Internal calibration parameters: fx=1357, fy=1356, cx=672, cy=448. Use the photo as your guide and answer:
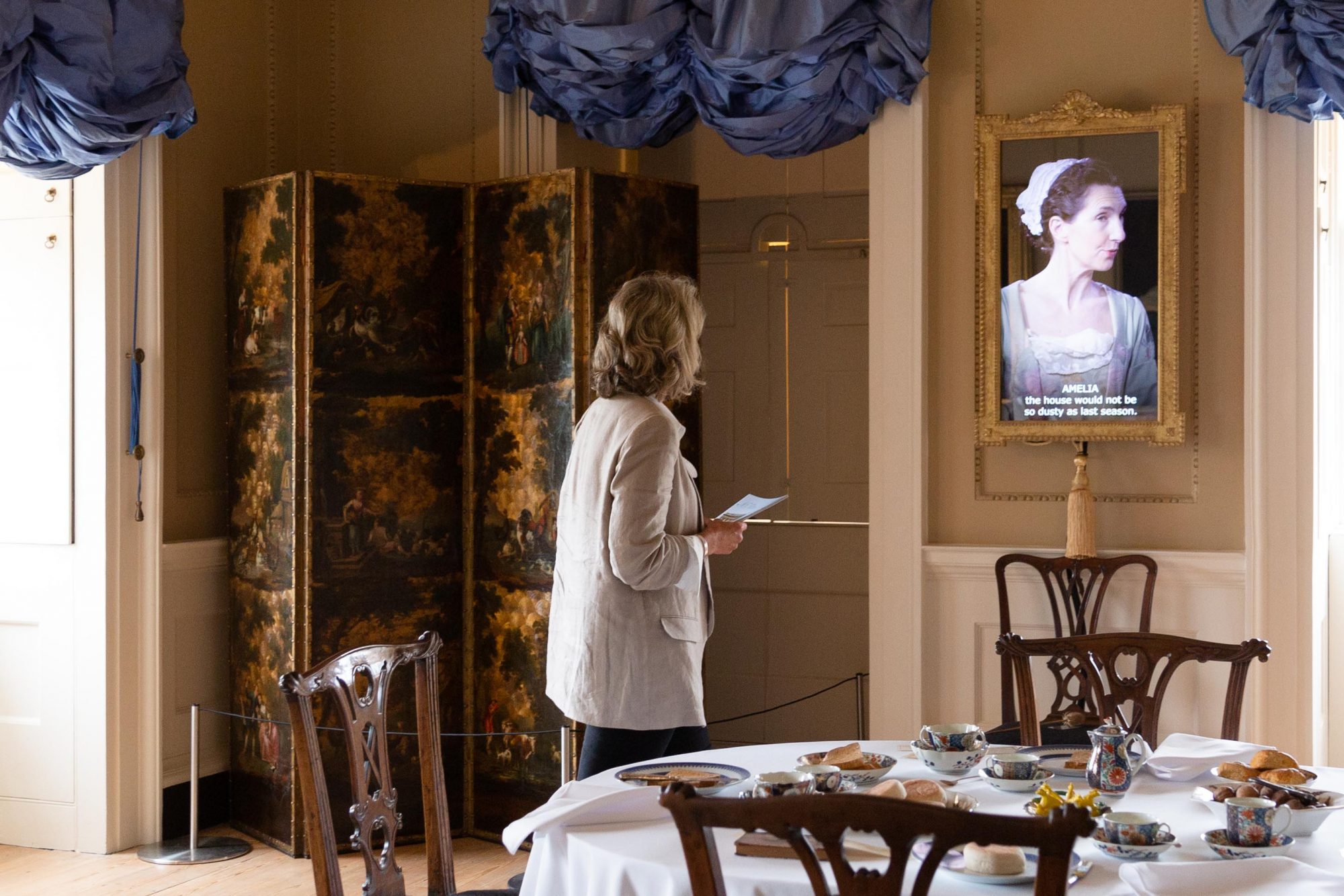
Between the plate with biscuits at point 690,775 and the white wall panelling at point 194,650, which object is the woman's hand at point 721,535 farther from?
A: the white wall panelling at point 194,650

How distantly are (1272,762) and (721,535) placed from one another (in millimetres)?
1237

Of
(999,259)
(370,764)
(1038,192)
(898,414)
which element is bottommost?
(370,764)

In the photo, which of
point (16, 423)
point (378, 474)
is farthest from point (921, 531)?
point (16, 423)

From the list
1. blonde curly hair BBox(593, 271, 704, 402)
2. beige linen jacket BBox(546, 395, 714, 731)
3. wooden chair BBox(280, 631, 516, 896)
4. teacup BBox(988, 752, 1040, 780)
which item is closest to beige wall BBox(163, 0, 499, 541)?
blonde curly hair BBox(593, 271, 704, 402)

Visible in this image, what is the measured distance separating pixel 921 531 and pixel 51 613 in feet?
9.12

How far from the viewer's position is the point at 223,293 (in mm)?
4754

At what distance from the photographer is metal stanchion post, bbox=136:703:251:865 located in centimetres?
423

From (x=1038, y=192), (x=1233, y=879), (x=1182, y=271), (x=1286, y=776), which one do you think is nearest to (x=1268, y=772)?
(x=1286, y=776)

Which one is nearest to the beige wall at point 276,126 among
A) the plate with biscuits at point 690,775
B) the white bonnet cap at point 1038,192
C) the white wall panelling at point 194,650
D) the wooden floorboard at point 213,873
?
the white wall panelling at point 194,650

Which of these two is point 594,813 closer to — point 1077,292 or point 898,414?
point 898,414

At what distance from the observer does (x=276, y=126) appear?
5.00 metres

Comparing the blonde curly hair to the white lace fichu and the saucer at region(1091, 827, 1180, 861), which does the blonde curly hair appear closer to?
the saucer at region(1091, 827, 1180, 861)

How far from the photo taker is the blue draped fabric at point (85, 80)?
3.75 metres

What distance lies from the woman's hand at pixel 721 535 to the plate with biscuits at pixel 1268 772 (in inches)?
44.6
